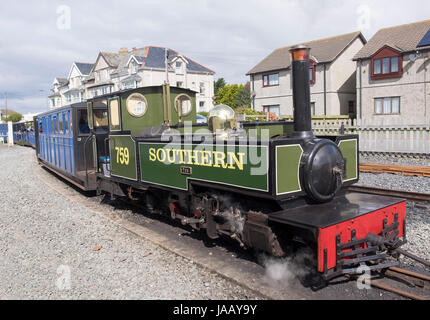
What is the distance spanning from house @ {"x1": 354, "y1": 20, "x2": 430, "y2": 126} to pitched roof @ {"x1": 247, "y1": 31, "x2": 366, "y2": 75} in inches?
84.1

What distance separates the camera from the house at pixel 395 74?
21516mm

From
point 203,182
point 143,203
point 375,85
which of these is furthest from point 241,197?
point 375,85

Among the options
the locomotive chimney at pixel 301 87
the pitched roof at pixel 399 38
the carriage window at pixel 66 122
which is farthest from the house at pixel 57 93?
the locomotive chimney at pixel 301 87

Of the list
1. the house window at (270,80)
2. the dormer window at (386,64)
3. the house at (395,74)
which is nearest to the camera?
the house at (395,74)

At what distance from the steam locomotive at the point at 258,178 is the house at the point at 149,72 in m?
30.7

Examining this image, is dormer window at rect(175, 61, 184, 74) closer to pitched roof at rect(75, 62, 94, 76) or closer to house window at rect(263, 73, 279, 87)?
house window at rect(263, 73, 279, 87)

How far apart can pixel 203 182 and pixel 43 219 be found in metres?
4.05

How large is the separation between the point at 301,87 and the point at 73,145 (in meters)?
7.40

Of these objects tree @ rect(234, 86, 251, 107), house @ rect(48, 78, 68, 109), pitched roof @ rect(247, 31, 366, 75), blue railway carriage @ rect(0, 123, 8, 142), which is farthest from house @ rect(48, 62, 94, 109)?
pitched roof @ rect(247, 31, 366, 75)

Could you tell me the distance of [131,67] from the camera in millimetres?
39062

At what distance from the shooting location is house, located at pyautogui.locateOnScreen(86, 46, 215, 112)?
38.1 m

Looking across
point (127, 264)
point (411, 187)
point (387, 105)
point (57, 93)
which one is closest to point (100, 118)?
point (127, 264)

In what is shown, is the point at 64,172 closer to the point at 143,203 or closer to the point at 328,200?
the point at 143,203

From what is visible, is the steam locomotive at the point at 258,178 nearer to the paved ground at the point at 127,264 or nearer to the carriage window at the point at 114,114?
the carriage window at the point at 114,114
